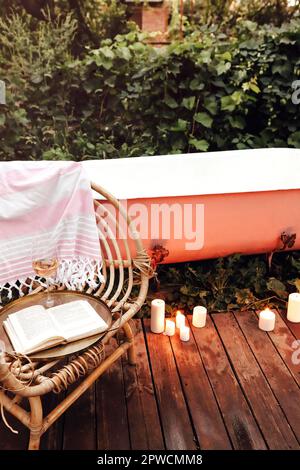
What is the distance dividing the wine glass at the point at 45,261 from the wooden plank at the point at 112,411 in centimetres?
42

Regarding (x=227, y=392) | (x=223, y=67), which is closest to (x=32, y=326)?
(x=227, y=392)

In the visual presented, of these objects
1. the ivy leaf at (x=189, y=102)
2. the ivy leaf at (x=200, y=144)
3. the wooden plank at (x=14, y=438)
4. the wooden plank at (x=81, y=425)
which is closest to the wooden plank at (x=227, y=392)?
the wooden plank at (x=81, y=425)

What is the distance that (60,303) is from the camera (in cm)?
174

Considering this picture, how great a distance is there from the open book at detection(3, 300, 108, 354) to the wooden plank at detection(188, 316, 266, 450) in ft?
1.92

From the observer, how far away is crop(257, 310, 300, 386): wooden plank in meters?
2.04

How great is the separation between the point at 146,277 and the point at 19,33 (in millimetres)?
2462

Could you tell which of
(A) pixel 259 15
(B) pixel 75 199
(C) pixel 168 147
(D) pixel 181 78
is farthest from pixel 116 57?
(A) pixel 259 15

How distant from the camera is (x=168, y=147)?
3484 millimetres

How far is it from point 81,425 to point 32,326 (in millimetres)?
426

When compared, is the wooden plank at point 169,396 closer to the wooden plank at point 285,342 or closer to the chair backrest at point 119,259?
the chair backrest at point 119,259

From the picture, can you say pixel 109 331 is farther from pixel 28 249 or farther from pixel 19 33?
pixel 19 33

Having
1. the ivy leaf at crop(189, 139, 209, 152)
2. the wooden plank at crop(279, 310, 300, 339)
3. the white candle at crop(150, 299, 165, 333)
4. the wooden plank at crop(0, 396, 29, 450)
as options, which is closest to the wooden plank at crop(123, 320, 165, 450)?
the white candle at crop(150, 299, 165, 333)

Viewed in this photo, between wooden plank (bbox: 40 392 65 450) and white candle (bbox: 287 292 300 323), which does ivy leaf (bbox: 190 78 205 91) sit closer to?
white candle (bbox: 287 292 300 323)

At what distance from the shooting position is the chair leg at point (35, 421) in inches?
57.1
